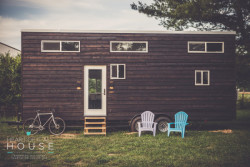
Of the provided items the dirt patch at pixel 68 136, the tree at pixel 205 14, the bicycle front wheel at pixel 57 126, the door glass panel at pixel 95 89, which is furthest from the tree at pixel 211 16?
the dirt patch at pixel 68 136

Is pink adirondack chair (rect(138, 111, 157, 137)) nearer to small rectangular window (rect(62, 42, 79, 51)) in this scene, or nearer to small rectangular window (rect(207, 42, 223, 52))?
small rectangular window (rect(207, 42, 223, 52))

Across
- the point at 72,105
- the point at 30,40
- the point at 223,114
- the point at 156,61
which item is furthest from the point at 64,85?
the point at 223,114

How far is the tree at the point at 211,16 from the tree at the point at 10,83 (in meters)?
8.27

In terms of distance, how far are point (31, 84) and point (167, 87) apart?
18.9 feet

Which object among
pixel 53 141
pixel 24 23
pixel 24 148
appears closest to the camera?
pixel 24 148

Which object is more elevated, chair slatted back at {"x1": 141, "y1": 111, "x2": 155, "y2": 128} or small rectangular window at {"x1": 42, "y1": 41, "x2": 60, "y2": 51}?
small rectangular window at {"x1": 42, "y1": 41, "x2": 60, "y2": 51}

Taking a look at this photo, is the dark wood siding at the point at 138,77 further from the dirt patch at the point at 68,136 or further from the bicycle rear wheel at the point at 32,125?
the dirt patch at the point at 68,136

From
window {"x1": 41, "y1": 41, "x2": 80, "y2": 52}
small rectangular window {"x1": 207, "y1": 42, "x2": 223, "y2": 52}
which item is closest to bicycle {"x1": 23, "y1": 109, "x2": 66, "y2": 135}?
window {"x1": 41, "y1": 41, "x2": 80, "y2": 52}

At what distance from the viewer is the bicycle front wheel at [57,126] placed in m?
8.42

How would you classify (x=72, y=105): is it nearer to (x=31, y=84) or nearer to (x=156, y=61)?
(x=31, y=84)

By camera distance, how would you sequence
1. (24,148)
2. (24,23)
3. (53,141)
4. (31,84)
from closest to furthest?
(24,148) → (53,141) → (31,84) → (24,23)

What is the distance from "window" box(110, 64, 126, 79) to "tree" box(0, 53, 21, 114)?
23.4 ft

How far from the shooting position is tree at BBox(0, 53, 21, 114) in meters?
12.7

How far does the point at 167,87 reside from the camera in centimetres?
900
